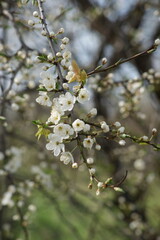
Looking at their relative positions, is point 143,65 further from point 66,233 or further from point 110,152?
point 66,233

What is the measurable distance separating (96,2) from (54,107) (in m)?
4.02

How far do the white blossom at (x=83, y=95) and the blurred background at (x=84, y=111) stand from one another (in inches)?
27.5

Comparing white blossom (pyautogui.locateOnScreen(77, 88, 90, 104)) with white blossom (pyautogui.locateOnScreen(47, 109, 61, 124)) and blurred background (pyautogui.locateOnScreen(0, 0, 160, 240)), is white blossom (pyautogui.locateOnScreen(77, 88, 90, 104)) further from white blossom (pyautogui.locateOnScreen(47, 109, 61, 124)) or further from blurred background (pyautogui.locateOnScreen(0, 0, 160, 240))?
blurred background (pyautogui.locateOnScreen(0, 0, 160, 240))

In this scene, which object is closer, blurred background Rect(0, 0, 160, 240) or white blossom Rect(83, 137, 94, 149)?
white blossom Rect(83, 137, 94, 149)

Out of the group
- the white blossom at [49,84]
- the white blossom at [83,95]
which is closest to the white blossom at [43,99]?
the white blossom at [49,84]

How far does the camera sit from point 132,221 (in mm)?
4273

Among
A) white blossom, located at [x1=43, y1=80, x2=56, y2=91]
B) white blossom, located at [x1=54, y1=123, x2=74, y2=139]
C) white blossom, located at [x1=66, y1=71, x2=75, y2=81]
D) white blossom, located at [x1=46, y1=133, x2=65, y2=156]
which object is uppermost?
white blossom, located at [x1=66, y1=71, x2=75, y2=81]

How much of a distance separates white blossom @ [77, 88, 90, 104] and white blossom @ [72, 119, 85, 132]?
11 centimetres

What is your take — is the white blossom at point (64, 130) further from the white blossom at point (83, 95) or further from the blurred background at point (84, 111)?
the blurred background at point (84, 111)

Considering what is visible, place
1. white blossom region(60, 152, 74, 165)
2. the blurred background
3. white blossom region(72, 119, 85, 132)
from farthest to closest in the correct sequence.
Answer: the blurred background < white blossom region(60, 152, 74, 165) < white blossom region(72, 119, 85, 132)

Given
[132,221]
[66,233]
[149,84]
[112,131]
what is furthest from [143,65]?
[66,233]

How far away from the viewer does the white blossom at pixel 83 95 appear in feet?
4.16

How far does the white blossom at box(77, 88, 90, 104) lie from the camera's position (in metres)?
1.27

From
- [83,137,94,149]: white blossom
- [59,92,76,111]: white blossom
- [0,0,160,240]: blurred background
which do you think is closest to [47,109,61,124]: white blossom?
[59,92,76,111]: white blossom
